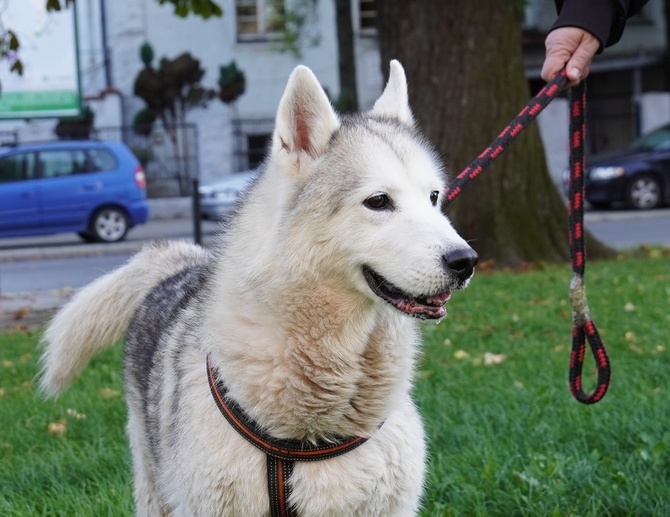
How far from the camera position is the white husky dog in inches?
118

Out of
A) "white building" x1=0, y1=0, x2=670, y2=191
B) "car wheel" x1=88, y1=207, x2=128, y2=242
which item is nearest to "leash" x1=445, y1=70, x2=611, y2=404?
"car wheel" x1=88, y1=207, x2=128, y2=242

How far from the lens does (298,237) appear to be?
121 inches

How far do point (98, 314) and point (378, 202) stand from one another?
1709 millimetres

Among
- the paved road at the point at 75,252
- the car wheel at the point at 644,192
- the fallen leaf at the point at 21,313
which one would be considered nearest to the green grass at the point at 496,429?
the fallen leaf at the point at 21,313

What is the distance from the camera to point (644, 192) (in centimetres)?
2236

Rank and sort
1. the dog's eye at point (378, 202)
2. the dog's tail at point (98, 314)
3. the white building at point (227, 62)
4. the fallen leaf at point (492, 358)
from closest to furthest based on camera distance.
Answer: the dog's eye at point (378, 202)
the dog's tail at point (98, 314)
the fallen leaf at point (492, 358)
the white building at point (227, 62)

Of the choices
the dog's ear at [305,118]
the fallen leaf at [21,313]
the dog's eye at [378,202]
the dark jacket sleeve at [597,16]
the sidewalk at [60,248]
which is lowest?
the sidewalk at [60,248]

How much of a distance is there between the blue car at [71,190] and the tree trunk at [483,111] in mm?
9515

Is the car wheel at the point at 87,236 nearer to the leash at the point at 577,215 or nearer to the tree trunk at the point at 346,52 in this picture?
the tree trunk at the point at 346,52

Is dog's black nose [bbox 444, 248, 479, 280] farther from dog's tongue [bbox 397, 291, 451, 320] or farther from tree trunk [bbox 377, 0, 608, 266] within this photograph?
tree trunk [bbox 377, 0, 608, 266]

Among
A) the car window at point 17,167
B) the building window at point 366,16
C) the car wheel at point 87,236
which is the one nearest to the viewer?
the car window at point 17,167

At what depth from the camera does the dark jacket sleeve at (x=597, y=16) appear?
395cm

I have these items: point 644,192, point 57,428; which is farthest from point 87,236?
point 57,428

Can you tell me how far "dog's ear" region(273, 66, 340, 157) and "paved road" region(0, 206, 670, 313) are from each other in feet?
26.9
